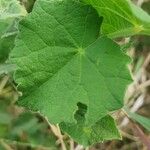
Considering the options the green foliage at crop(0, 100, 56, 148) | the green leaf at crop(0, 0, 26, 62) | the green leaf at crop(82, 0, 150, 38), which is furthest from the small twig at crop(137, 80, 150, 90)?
the green leaf at crop(82, 0, 150, 38)

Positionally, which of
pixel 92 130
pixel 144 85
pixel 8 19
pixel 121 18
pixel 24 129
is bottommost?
pixel 24 129

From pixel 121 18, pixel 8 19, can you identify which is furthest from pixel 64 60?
pixel 8 19

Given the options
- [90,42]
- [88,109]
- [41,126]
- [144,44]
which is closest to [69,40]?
[90,42]

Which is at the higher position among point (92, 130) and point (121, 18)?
point (121, 18)

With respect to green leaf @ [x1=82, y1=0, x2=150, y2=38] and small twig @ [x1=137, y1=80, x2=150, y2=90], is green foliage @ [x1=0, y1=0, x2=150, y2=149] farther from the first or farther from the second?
small twig @ [x1=137, y1=80, x2=150, y2=90]

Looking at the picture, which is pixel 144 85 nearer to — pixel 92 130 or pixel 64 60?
pixel 92 130

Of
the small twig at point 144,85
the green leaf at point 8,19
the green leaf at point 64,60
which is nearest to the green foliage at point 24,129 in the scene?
the small twig at point 144,85

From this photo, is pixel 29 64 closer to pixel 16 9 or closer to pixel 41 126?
pixel 16 9
